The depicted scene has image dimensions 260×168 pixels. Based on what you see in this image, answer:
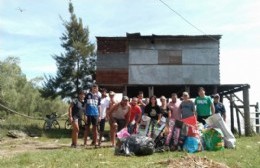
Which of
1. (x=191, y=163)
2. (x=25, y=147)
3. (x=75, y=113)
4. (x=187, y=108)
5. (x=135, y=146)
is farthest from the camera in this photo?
(x=25, y=147)

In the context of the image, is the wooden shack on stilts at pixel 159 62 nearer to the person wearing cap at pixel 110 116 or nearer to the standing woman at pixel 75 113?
the person wearing cap at pixel 110 116

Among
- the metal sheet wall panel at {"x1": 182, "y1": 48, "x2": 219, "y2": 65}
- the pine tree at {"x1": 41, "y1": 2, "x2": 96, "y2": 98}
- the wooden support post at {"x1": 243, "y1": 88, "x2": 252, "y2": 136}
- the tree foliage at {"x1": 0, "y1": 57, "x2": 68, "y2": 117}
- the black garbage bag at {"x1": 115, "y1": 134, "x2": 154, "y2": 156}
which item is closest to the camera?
the black garbage bag at {"x1": 115, "y1": 134, "x2": 154, "y2": 156}

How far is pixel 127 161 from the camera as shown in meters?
9.60

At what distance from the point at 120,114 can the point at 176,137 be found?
207 centimetres

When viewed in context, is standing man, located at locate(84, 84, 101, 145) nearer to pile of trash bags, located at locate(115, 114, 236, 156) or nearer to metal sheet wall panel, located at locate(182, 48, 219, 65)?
pile of trash bags, located at locate(115, 114, 236, 156)

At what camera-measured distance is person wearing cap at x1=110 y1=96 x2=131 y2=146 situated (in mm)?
13008

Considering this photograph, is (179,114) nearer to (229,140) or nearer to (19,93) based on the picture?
(229,140)

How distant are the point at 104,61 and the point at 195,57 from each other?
5.20 metres

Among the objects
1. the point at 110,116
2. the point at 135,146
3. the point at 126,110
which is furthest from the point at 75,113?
the point at 135,146

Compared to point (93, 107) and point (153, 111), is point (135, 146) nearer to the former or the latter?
point (153, 111)

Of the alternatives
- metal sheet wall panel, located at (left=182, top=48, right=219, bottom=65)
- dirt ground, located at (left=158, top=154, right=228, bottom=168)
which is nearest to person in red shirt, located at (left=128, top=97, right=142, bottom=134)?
dirt ground, located at (left=158, top=154, right=228, bottom=168)

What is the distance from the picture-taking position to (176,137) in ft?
38.8

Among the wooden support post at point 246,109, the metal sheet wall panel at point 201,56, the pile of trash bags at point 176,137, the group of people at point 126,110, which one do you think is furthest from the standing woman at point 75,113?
the metal sheet wall panel at point 201,56

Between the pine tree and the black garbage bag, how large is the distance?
83.1ft
